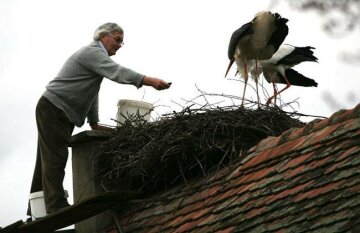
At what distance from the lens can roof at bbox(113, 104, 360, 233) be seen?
16.1 ft

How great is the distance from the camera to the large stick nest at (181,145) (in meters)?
6.97

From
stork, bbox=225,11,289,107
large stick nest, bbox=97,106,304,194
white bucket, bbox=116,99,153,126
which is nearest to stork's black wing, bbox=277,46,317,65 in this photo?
stork, bbox=225,11,289,107

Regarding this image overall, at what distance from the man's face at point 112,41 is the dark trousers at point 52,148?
2.33 ft

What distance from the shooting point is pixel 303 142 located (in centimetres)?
602

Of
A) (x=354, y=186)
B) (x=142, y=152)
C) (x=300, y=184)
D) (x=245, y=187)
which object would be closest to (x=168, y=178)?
(x=142, y=152)

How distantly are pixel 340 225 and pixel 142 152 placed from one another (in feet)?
9.09

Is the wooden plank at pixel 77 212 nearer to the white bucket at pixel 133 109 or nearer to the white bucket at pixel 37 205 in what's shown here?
the white bucket at pixel 37 205

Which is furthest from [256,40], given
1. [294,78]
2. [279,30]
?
[294,78]

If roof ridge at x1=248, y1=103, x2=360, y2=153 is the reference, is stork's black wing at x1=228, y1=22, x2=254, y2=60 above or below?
above

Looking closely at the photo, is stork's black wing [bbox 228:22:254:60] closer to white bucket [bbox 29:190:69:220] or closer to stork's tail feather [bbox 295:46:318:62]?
stork's tail feather [bbox 295:46:318:62]

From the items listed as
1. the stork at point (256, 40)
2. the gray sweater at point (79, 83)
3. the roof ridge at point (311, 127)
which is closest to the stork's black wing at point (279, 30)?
the stork at point (256, 40)

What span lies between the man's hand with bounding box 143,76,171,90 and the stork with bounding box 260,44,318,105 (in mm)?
4155

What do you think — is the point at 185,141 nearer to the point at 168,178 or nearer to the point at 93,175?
the point at 168,178

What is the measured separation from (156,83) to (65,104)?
790mm
